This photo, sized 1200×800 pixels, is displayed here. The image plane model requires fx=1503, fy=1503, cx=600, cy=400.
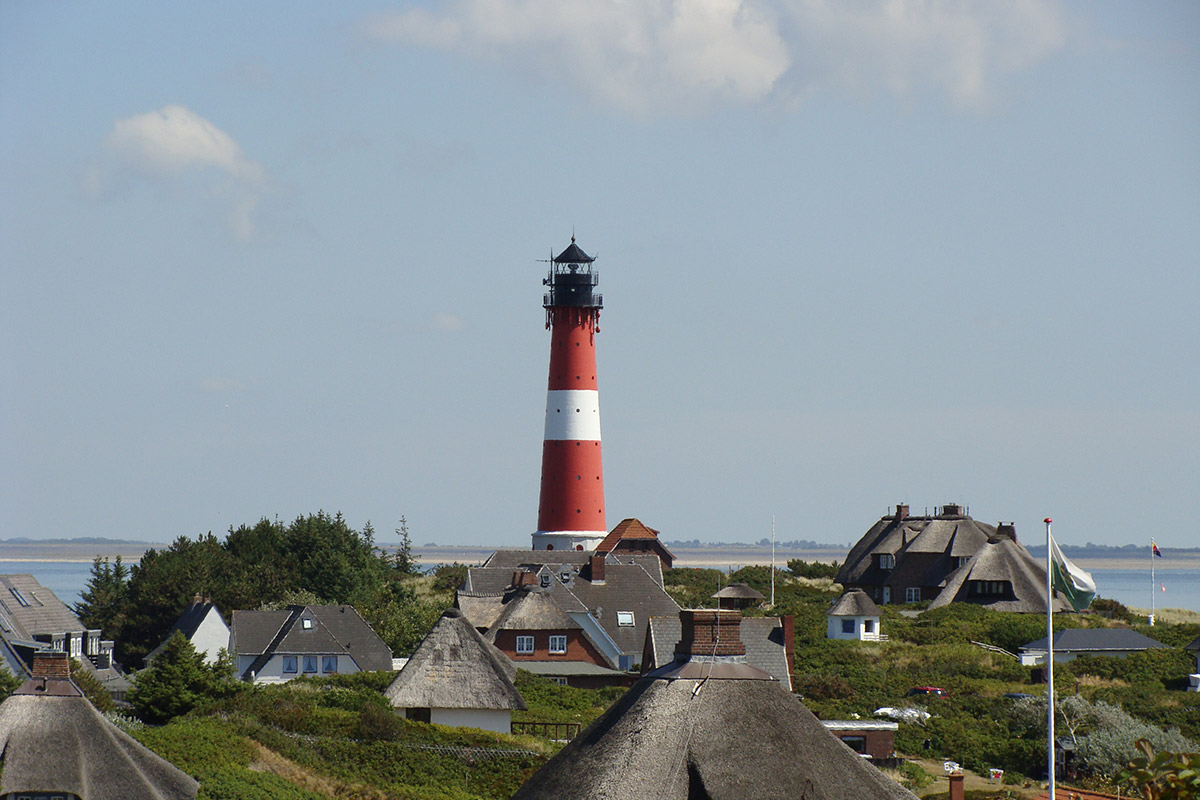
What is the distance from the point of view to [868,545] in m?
81.2

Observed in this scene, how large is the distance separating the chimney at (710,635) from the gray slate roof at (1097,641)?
3917cm

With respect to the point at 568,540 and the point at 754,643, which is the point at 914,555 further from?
the point at 754,643

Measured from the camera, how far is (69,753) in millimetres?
26609

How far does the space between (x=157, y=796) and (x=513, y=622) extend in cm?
3067

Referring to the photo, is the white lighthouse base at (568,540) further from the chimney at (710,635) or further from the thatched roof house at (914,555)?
the chimney at (710,635)

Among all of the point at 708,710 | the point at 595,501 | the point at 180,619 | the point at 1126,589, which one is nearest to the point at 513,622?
the point at 180,619

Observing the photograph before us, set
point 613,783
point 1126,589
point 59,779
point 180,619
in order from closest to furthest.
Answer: point 613,783 → point 59,779 → point 180,619 → point 1126,589

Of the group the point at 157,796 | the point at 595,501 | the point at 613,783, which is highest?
the point at 595,501

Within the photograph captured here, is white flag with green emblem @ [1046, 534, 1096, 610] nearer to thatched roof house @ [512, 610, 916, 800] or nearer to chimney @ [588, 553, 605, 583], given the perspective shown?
thatched roof house @ [512, 610, 916, 800]

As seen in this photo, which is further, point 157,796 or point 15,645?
point 15,645

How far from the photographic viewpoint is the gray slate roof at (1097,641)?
55906mm

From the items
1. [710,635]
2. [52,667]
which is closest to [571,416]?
[52,667]

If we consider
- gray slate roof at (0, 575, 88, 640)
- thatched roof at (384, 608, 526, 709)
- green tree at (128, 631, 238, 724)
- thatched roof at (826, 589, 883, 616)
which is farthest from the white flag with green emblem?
gray slate roof at (0, 575, 88, 640)

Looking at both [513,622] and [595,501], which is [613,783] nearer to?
[513,622]
